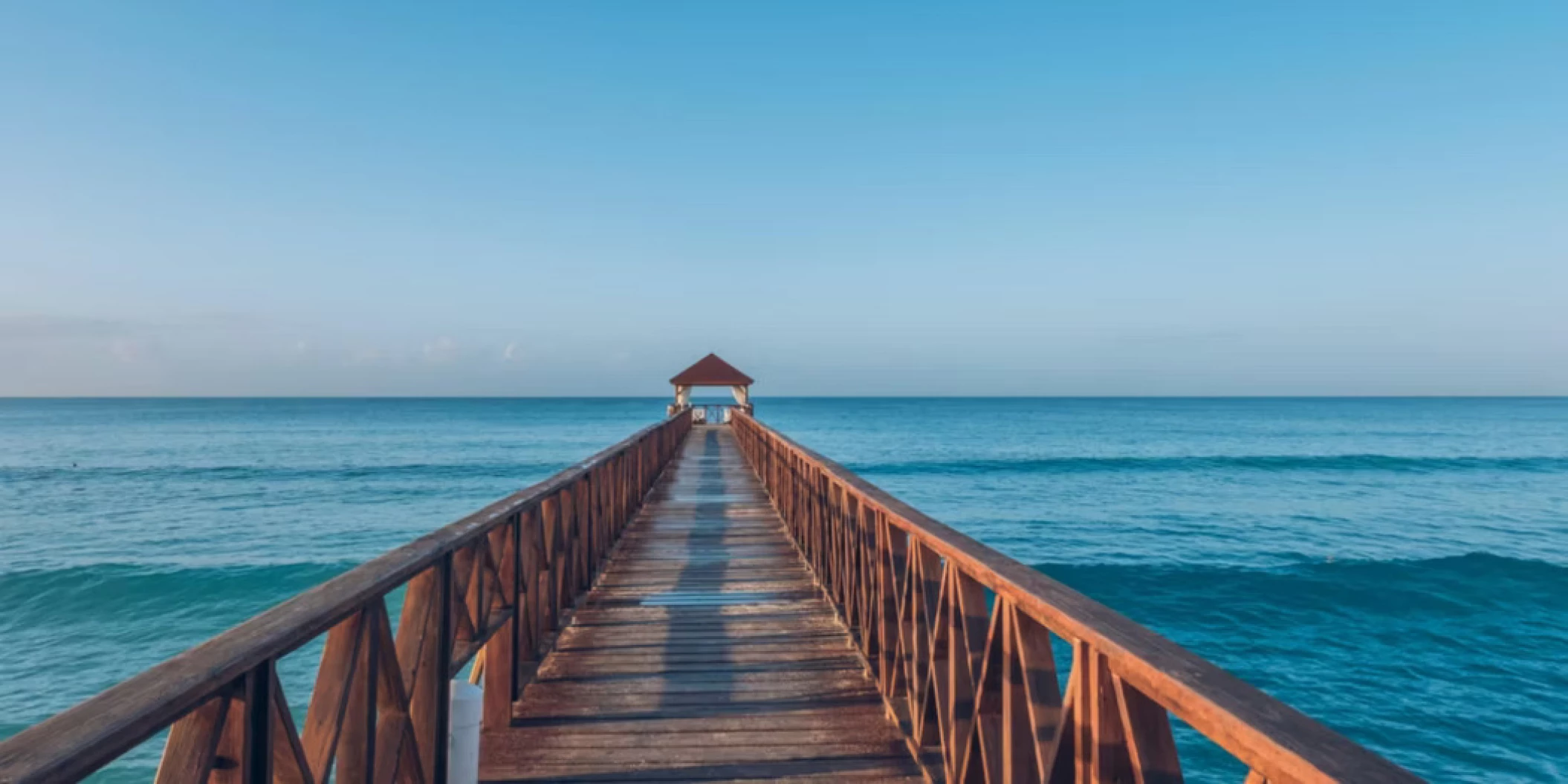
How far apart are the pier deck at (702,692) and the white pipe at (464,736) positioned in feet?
0.69

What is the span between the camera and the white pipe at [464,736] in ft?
9.60

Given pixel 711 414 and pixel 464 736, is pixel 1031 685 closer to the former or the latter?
pixel 464 736

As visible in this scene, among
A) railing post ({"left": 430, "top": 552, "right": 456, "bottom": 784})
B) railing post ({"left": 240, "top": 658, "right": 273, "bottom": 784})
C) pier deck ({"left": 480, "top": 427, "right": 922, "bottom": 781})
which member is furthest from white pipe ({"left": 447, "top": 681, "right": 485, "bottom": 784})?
railing post ({"left": 240, "top": 658, "right": 273, "bottom": 784})

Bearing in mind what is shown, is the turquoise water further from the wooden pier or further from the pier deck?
the wooden pier

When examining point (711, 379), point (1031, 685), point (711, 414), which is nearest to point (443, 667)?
point (1031, 685)

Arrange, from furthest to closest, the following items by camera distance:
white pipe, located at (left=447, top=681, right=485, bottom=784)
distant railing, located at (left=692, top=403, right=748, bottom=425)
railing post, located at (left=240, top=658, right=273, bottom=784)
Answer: distant railing, located at (left=692, top=403, right=748, bottom=425) → white pipe, located at (left=447, top=681, right=485, bottom=784) → railing post, located at (left=240, top=658, right=273, bottom=784)

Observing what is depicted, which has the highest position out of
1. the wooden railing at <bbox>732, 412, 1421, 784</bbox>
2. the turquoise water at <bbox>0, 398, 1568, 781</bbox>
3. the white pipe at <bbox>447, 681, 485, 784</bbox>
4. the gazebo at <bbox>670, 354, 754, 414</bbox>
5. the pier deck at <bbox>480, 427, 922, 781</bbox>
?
the gazebo at <bbox>670, 354, 754, 414</bbox>

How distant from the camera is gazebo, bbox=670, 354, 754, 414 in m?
25.5

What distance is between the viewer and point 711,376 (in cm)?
2583

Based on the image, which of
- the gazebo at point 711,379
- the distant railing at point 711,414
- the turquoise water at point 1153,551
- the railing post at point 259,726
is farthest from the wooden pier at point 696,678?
the distant railing at point 711,414

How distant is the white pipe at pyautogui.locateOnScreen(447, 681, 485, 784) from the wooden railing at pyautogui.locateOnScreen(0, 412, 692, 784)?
0.26 ft

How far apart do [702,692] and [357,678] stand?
6.92 feet

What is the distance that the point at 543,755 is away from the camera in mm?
3297

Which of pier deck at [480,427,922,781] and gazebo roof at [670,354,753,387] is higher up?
gazebo roof at [670,354,753,387]
